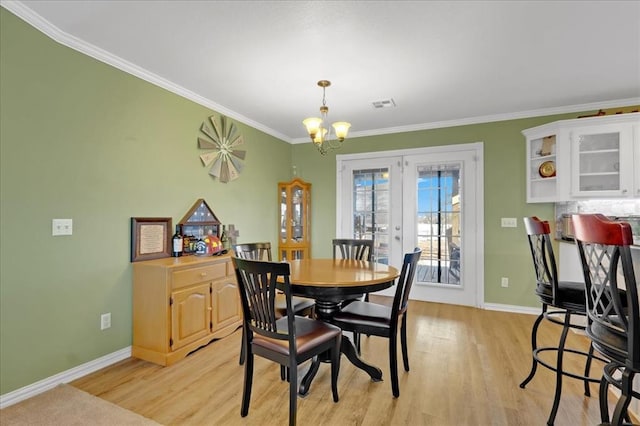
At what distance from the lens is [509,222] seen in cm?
391

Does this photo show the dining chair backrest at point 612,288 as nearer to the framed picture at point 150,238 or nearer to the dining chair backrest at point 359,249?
the dining chair backrest at point 359,249

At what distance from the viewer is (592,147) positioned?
3.32 meters

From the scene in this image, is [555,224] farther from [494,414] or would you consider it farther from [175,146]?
[175,146]

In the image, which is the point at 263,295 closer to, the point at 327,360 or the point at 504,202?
the point at 327,360

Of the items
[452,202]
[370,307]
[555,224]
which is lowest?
[370,307]

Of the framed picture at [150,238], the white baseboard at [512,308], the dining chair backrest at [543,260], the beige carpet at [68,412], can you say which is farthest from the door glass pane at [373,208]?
the beige carpet at [68,412]

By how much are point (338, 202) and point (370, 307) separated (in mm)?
2672

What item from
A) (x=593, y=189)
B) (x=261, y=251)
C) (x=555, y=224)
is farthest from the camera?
(x=555, y=224)

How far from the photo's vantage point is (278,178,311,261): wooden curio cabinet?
4.76 meters

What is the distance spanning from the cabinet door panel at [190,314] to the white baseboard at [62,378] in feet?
1.68

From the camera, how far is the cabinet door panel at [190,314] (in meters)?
2.50

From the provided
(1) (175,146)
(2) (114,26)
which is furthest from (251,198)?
(2) (114,26)

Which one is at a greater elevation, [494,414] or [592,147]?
[592,147]

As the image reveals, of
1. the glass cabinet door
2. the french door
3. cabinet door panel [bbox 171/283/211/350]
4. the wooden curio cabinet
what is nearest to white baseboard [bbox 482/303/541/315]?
the french door
